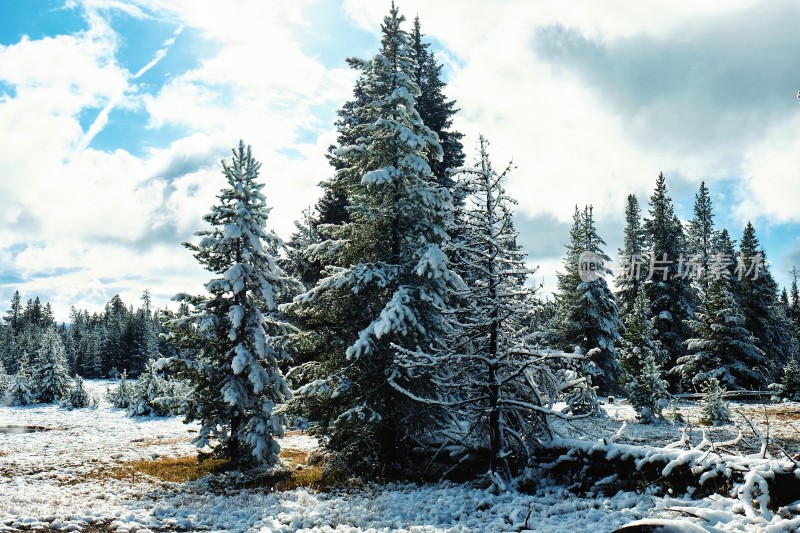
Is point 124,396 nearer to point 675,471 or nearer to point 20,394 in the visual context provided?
point 20,394

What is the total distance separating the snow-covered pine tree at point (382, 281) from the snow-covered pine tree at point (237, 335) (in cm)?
250

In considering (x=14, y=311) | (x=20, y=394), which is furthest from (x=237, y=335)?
(x=14, y=311)

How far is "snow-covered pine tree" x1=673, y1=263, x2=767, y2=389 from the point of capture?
33156 millimetres

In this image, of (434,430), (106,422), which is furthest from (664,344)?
(106,422)

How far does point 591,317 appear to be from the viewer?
35.3m

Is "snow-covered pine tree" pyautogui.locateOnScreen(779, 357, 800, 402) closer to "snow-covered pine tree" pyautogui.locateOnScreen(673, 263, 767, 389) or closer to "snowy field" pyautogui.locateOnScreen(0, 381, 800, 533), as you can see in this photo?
"snow-covered pine tree" pyautogui.locateOnScreen(673, 263, 767, 389)

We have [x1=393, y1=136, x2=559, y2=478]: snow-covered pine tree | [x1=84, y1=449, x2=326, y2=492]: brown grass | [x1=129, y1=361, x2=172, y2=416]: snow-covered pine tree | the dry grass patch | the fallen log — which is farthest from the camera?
[x1=129, y1=361, x2=172, y2=416]: snow-covered pine tree

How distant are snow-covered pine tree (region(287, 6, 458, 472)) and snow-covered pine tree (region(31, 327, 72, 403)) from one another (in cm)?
4528

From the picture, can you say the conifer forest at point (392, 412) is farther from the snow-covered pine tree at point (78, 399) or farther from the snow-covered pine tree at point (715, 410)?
the snow-covered pine tree at point (78, 399)

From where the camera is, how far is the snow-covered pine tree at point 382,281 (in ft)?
45.1

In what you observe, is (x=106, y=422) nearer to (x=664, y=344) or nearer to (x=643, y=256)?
(x=664, y=344)

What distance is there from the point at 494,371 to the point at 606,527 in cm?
500

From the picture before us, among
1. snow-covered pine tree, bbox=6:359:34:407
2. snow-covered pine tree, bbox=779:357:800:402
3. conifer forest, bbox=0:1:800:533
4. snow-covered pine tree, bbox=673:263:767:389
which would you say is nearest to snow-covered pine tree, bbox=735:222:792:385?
snow-covered pine tree, bbox=673:263:767:389

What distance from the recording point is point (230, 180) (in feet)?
56.1
